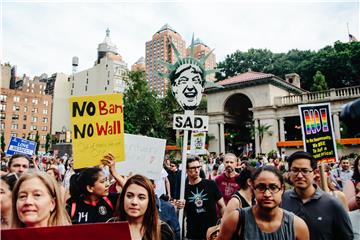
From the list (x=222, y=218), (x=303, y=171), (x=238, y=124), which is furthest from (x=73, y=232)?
(x=238, y=124)

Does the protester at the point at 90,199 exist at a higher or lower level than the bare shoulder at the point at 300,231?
higher

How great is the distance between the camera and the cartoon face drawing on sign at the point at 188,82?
527cm

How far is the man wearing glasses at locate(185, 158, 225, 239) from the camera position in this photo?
4668 millimetres

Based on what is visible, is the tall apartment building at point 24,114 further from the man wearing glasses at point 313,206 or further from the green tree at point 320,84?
the man wearing glasses at point 313,206

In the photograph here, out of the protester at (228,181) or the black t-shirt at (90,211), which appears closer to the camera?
the black t-shirt at (90,211)

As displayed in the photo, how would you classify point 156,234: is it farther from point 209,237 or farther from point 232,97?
point 232,97

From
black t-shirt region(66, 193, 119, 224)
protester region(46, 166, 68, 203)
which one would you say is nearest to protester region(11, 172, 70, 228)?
protester region(46, 166, 68, 203)

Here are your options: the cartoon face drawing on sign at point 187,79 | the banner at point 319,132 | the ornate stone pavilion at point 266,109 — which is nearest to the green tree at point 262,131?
the ornate stone pavilion at point 266,109

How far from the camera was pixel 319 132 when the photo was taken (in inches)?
200

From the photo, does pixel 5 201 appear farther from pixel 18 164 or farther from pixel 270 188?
pixel 18 164

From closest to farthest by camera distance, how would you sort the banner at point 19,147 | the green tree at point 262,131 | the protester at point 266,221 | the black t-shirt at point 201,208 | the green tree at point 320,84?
the protester at point 266,221
the black t-shirt at point 201,208
the banner at point 19,147
the green tree at point 262,131
the green tree at point 320,84

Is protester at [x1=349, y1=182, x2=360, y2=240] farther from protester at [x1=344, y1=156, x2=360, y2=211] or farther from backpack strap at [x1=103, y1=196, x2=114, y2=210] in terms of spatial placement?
backpack strap at [x1=103, y1=196, x2=114, y2=210]

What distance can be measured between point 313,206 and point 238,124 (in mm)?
34113

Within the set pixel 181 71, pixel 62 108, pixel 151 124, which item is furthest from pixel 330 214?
pixel 62 108
